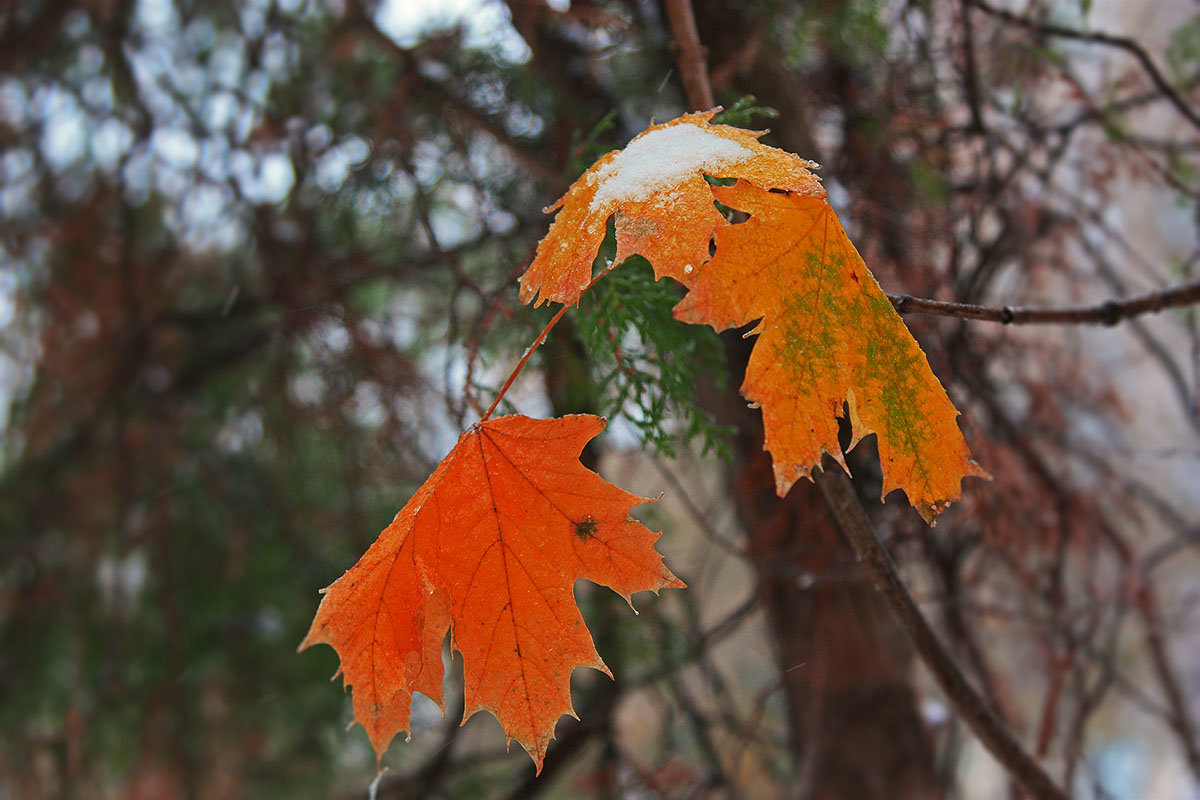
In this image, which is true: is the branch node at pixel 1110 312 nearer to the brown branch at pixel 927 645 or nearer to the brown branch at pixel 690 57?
the brown branch at pixel 927 645

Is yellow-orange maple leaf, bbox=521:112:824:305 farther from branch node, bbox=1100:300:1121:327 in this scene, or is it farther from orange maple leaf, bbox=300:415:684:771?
branch node, bbox=1100:300:1121:327

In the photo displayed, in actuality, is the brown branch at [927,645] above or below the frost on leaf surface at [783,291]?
below

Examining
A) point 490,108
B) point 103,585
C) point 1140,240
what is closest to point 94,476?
point 103,585

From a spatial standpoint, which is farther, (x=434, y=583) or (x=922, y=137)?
(x=922, y=137)

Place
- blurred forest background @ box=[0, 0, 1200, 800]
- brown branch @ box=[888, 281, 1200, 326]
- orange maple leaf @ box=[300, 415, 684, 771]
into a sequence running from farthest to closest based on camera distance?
blurred forest background @ box=[0, 0, 1200, 800]
orange maple leaf @ box=[300, 415, 684, 771]
brown branch @ box=[888, 281, 1200, 326]

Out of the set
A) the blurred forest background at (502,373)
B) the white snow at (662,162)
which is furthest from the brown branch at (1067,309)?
the blurred forest background at (502,373)

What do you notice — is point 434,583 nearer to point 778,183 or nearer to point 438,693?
point 438,693

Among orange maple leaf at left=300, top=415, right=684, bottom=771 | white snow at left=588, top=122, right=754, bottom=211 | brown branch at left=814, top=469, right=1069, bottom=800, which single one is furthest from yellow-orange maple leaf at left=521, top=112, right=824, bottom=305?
brown branch at left=814, top=469, right=1069, bottom=800
